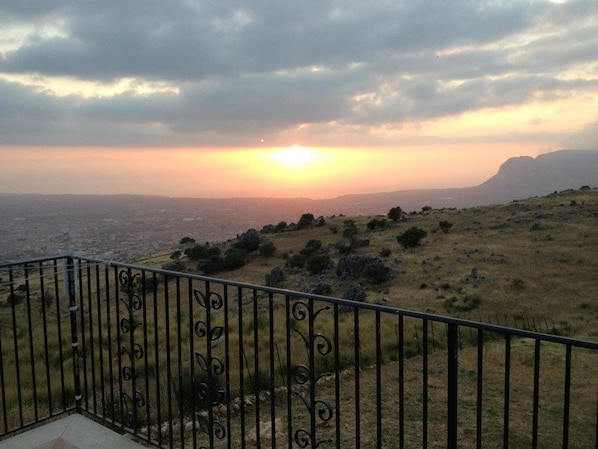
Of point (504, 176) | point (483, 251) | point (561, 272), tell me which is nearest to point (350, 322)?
point (561, 272)

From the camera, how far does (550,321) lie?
15734mm

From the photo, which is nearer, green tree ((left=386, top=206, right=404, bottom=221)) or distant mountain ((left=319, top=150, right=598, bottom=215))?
green tree ((left=386, top=206, right=404, bottom=221))

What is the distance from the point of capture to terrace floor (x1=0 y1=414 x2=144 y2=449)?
376 centimetres

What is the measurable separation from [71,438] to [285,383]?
401 centimetres

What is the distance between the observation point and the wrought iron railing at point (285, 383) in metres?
2.95

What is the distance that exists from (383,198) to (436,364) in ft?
364

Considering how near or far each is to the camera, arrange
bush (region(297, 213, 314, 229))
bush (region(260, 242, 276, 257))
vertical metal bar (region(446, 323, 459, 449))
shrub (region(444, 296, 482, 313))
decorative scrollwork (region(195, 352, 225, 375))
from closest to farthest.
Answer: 1. vertical metal bar (region(446, 323, 459, 449))
2. decorative scrollwork (region(195, 352, 225, 375))
3. shrub (region(444, 296, 482, 313))
4. bush (region(260, 242, 276, 257))
5. bush (region(297, 213, 314, 229))

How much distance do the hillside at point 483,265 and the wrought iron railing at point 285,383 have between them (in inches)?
241

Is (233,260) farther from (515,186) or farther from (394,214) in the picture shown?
(515,186)

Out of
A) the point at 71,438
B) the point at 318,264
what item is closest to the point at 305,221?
the point at 318,264

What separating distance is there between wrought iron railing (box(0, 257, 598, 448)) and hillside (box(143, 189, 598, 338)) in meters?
6.13

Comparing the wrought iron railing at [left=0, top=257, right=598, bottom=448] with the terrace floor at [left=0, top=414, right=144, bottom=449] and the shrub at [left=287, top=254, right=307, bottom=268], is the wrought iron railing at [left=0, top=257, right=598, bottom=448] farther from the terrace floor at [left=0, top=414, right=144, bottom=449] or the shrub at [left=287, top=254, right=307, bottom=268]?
the shrub at [left=287, top=254, right=307, bottom=268]

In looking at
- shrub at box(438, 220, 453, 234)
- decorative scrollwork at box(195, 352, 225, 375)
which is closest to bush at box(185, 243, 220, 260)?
shrub at box(438, 220, 453, 234)

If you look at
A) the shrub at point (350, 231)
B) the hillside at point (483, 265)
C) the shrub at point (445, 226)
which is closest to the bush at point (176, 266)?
the hillside at point (483, 265)
